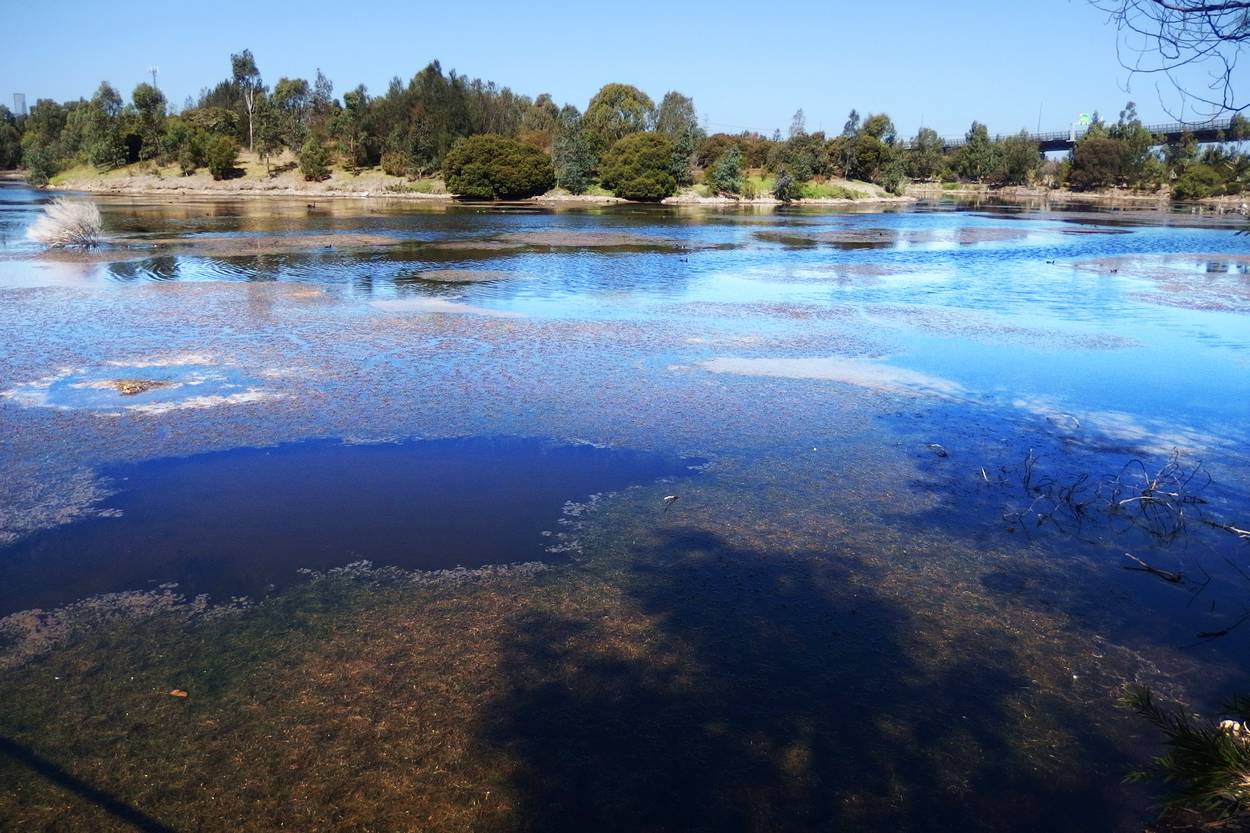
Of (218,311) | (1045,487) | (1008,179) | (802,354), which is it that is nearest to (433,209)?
(218,311)

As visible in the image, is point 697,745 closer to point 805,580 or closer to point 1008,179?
point 805,580

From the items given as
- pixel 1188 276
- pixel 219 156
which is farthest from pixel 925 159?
pixel 1188 276

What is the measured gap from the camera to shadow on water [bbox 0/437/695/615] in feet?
21.2

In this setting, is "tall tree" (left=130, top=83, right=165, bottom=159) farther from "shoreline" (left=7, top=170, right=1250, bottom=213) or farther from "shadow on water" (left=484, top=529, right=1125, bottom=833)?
"shadow on water" (left=484, top=529, right=1125, bottom=833)

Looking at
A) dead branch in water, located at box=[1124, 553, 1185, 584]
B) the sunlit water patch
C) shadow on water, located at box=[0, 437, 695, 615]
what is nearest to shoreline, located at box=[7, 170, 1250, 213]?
the sunlit water patch

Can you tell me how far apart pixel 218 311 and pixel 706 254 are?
18.2 m

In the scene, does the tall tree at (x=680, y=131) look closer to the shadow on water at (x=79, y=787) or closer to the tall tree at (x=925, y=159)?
the tall tree at (x=925, y=159)

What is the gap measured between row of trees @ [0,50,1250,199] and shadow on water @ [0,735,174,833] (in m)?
70.1

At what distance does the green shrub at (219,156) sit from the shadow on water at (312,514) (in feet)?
297

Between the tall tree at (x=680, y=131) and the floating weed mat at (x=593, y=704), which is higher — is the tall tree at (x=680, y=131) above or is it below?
above

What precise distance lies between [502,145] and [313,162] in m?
24.8

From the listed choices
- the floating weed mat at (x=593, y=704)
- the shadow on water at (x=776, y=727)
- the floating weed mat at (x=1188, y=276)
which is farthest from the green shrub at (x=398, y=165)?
the shadow on water at (x=776, y=727)

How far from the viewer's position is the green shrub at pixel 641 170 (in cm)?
7469

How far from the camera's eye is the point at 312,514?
7.51 meters
